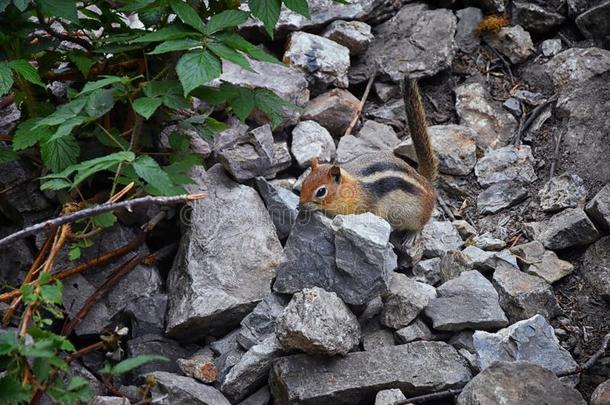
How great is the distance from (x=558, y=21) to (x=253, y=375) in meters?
3.76

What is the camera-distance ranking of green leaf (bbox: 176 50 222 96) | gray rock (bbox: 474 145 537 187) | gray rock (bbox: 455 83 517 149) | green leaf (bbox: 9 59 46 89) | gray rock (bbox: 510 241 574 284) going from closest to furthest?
green leaf (bbox: 176 50 222 96)
green leaf (bbox: 9 59 46 89)
gray rock (bbox: 510 241 574 284)
gray rock (bbox: 474 145 537 187)
gray rock (bbox: 455 83 517 149)

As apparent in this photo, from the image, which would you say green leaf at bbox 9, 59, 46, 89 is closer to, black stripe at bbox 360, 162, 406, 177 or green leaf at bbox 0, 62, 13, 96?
green leaf at bbox 0, 62, 13, 96

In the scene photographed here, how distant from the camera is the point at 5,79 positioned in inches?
142

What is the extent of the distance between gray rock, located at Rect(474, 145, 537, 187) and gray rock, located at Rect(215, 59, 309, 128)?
1.36 metres

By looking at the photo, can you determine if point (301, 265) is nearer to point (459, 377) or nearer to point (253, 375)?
point (253, 375)

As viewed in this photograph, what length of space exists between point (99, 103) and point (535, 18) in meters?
3.68

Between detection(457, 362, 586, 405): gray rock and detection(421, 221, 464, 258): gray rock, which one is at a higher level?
detection(457, 362, 586, 405): gray rock

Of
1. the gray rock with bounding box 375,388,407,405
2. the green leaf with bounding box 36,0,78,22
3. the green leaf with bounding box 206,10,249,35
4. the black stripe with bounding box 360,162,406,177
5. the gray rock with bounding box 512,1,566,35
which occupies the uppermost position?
the green leaf with bounding box 206,10,249,35

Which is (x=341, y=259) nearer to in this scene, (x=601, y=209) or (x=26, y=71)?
(x=601, y=209)

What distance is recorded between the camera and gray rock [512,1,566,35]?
19.4 ft

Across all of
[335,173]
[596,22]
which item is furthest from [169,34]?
[596,22]

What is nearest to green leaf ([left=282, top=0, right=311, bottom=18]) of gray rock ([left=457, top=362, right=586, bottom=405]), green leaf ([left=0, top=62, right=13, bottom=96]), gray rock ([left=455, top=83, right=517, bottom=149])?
green leaf ([left=0, top=62, right=13, bottom=96])

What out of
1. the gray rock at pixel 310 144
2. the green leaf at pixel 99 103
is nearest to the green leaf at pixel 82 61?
the green leaf at pixel 99 103

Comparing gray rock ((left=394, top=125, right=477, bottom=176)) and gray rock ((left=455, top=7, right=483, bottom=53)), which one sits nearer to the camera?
gray rock ((left=394, top=125, right=477, bottom=176))
